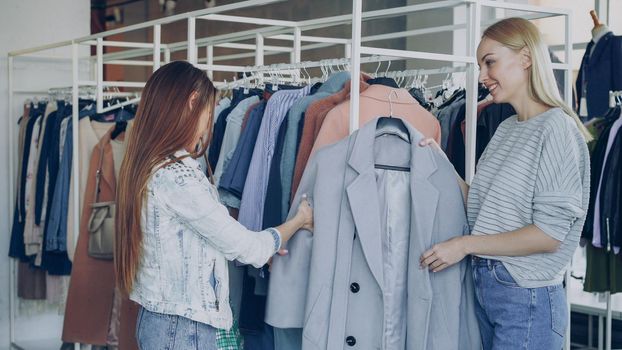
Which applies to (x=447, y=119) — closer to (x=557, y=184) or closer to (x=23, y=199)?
(x=557, y=184)

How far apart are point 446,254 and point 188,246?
0.72 metres

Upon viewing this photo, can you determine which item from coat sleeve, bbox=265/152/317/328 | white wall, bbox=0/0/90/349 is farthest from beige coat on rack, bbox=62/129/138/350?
coat sleeve, bbox=265/152/317/328

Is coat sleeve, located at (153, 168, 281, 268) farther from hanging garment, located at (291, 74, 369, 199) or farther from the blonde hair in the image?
the blonde hair

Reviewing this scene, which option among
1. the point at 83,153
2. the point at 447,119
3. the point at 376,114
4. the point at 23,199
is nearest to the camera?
the point at 376,114

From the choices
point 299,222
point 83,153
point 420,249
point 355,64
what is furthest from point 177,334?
point 83,153

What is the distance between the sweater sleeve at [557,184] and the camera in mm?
2291

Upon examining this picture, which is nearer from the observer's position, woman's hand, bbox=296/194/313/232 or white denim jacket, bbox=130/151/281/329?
white denim jacket, bbox=130/151/281/329

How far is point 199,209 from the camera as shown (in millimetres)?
2369

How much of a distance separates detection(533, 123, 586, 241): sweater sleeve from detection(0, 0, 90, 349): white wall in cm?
403

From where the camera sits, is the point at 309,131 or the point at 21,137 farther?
the point at 21,137

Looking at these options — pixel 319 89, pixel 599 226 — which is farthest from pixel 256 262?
pixel 599 226

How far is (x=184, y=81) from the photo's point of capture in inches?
96.3

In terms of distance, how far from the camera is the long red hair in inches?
95.2

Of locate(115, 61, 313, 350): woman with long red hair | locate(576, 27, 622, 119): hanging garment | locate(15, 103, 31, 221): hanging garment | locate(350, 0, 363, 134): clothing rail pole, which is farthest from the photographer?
locate(15, 103, 31, 221): hanging garment
